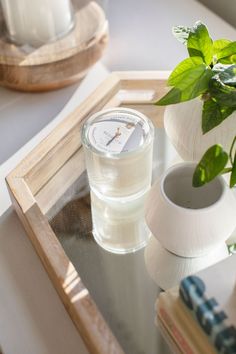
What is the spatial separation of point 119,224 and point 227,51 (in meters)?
0.19

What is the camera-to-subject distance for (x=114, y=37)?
2.50ft

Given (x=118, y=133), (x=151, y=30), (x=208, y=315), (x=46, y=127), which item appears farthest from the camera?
(x=151, y=30)

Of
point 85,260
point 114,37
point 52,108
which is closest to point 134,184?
point 85,260

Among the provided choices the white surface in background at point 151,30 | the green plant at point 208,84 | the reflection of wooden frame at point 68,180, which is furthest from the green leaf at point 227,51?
the white surface in background at point 151,30

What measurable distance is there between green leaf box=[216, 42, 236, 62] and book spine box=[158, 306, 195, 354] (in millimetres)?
194

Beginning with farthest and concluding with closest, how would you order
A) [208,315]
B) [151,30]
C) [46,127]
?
[151,30] < [46,127] < [208,315]

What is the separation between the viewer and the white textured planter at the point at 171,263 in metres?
0.47

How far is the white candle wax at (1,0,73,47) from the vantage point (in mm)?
660

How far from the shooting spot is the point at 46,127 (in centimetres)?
64

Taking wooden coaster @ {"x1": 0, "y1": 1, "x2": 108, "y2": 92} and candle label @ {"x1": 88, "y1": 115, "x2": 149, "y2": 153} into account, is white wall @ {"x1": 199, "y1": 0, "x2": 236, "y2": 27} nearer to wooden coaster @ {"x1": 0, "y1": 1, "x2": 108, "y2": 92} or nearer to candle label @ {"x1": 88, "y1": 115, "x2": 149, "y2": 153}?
wooden coaster @ {"x1": 0, "y1": 1, "x2": 108, "y2": 92}

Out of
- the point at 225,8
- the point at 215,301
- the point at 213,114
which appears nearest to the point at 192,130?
the point at 213,114

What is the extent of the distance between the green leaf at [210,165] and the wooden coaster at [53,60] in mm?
313

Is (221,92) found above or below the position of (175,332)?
above

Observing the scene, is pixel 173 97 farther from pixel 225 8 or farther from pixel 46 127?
pixel 225 8
